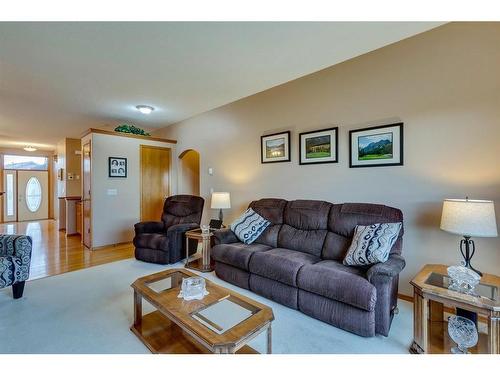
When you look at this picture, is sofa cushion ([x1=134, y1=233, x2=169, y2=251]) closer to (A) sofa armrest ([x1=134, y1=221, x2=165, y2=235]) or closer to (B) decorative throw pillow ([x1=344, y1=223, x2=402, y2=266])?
(A) sofa armrest ([x1=134, y1=221, x2=165, y2=235])

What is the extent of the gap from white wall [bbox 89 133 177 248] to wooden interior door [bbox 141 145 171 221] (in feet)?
0.38

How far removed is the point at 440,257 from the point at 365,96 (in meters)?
1.79

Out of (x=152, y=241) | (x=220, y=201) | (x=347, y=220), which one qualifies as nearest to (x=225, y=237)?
(x=220, y=201)

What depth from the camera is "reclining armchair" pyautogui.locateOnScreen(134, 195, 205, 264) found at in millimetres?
3473

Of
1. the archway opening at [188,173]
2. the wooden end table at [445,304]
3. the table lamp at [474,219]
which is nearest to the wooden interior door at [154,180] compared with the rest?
the archway opening at [188,173]

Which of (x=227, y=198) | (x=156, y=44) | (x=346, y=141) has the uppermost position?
(x=156, y=44)

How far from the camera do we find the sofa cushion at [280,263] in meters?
2.20

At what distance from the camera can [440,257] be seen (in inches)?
89.3

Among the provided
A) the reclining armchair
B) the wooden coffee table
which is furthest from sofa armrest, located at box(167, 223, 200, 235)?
the wooden coffee table

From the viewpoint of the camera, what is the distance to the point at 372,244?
6.84 feet

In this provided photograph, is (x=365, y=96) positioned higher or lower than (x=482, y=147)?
higher

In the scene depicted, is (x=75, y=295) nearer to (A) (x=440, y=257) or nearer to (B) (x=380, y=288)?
(B) (x=380, y=288)

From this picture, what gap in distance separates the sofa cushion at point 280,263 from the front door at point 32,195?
377 inches
